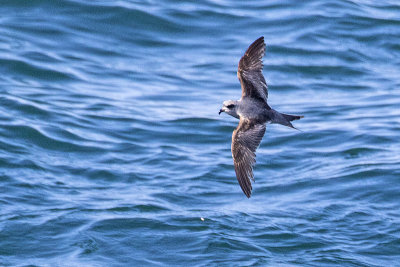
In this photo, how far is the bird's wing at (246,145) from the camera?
825 centimetres

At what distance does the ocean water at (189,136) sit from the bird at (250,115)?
2.31 m

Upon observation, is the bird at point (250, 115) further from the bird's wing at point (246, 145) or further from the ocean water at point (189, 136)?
the ocean water at point (189, 136)

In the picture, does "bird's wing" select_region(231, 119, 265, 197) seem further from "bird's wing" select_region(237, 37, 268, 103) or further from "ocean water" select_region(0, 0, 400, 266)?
"ocean water" select_region(0, 0, 400, 266)

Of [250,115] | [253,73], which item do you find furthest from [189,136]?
[250,115]

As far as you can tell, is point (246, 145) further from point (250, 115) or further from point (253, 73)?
point (253, 73)

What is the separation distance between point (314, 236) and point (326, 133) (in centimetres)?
315

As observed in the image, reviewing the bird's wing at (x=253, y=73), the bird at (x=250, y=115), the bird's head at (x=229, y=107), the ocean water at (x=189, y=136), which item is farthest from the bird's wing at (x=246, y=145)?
the ocean water at (x=189, y=136)

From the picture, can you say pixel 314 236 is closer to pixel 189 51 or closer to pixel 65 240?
pixel 65 240

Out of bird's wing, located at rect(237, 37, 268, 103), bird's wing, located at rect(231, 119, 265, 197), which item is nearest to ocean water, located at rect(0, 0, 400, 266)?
bird's wing, located at rect(231, 119, 265, 197)

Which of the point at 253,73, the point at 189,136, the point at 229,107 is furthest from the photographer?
the point at 189,136

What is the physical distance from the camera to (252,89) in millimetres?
8430

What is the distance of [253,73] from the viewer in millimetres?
8484

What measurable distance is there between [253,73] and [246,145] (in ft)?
2.59

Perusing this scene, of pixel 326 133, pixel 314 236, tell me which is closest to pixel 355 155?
pixel 326 133
